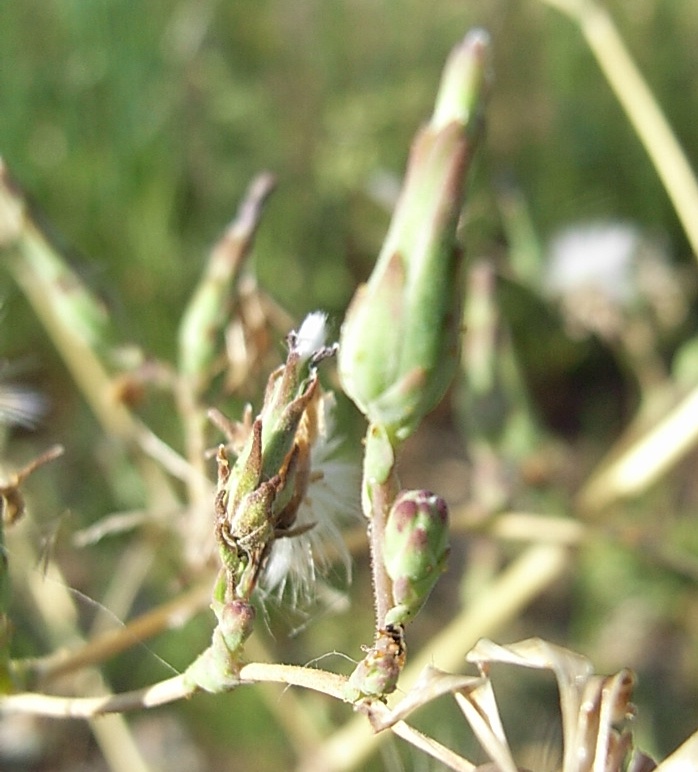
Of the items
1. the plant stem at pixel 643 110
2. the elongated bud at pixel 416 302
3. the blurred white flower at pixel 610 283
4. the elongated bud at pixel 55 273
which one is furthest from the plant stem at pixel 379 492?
the blurred white flower at pixel 610 283

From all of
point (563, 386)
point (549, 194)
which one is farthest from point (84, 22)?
point (563, 386)

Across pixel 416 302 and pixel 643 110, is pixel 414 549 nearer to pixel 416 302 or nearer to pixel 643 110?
pixel 416 302

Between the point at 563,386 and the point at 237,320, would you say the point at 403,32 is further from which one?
the point at 237,320

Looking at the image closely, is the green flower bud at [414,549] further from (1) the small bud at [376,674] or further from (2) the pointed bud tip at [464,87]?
(2) the pointed bud tip at [464,87]

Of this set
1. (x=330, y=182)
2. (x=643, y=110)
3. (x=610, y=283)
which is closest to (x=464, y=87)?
(x=643, y=110)

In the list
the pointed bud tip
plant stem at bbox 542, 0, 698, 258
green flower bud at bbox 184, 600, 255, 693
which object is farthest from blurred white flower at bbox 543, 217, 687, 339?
green flower bud at bbox 184, 600, 255, 693

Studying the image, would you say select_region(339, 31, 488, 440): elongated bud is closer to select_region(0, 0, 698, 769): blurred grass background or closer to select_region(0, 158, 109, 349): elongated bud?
select_region(0, 158, 109, 349): elongated bud
